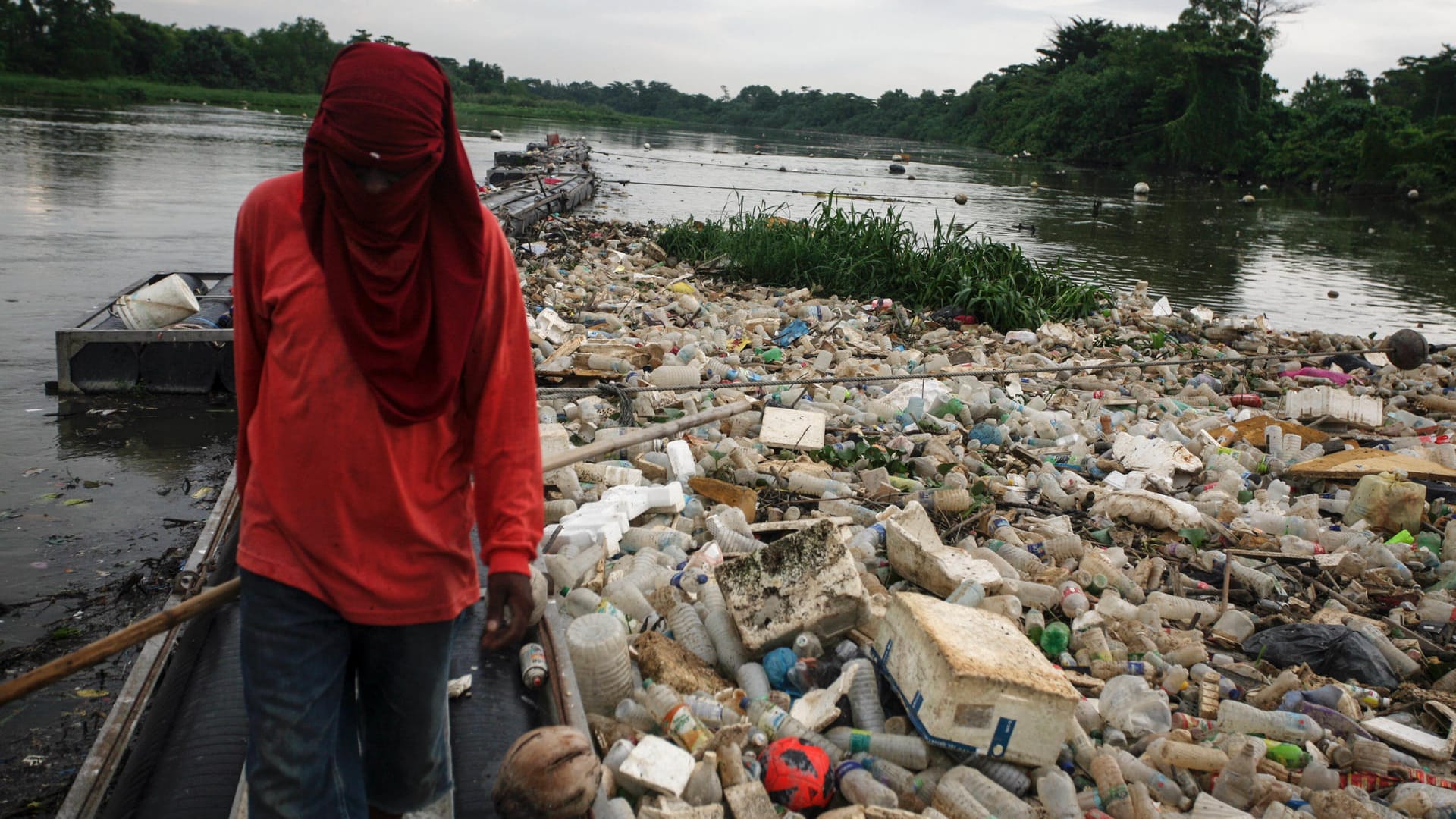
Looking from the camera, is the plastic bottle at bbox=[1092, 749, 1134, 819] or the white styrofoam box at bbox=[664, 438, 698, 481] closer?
the plastic bottle at bbox=[1092, 749, 1134, 819]

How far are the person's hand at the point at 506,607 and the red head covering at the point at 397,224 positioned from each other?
30 centimetres

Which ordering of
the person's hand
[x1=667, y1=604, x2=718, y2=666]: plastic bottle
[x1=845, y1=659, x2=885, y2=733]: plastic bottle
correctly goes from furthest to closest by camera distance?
1. [x1=667, y1=604, x2=718, y2=666]: plastic bottle
2. [x1=845, y1=659, x2=885, y2=733]: plastic bottle
3. the person's hand

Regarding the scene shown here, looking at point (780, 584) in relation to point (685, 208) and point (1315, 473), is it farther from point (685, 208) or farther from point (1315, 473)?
point (685, 208)

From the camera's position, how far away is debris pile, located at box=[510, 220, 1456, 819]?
229cm

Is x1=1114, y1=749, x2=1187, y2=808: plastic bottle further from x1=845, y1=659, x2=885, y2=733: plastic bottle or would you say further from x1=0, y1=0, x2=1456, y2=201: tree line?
x1=0, y1=0, x2=1456, y2=201: tree line

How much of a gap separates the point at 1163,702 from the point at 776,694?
108cm

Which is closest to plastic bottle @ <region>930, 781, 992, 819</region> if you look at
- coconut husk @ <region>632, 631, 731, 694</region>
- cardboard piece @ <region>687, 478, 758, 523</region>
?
coconut husk @ <region>632, 631, 731, 694</region>

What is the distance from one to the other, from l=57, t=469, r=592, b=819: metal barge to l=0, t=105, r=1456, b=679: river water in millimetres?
1323

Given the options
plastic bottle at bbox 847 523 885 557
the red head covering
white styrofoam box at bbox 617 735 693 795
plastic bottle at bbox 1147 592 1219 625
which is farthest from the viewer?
plastic bottle at bbox 847 523 885 557

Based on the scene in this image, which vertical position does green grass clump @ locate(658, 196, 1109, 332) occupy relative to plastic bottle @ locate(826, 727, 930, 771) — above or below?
above

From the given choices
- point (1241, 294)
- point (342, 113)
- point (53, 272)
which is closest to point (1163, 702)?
point (342, 113)

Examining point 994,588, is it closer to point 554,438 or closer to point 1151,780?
point 1151,780

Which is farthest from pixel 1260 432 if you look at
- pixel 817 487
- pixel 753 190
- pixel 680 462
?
pixel 753 190

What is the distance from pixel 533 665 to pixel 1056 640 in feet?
5.50
